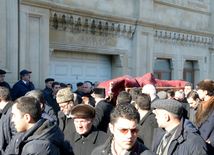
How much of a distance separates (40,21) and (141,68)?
5.12 m

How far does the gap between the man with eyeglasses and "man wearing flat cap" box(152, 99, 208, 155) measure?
2.71 ft

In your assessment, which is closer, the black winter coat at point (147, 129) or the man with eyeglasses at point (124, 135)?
the man with eyeglasses at point (124, 135)

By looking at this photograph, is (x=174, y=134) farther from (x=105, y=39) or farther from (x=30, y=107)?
(x=105, y=39)

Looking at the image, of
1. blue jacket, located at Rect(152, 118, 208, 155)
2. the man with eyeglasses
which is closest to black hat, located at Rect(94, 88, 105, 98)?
blue jacket, located at Rect(152, 118, 208, 155)

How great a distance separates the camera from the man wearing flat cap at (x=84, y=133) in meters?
2.88

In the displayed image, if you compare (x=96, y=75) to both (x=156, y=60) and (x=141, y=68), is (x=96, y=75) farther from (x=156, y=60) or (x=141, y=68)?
(x=156, y=60)

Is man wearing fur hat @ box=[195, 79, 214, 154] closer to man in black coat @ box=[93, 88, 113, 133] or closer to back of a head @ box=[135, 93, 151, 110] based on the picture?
back of a head @ box=[135, 93, 151, 110]

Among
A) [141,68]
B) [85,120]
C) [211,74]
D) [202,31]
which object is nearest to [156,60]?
[141,68]

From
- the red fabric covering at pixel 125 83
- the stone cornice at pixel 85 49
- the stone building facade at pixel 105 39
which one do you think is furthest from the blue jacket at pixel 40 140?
the stone cornice at pixel 85 49

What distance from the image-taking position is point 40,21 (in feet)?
29.7

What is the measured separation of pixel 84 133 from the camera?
2.91 m

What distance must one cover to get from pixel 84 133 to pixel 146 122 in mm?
1009

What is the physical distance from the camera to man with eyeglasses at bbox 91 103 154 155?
1.94 m

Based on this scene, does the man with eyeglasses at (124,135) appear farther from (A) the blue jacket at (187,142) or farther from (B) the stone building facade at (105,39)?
(B) the stone building facade at (105,39)
